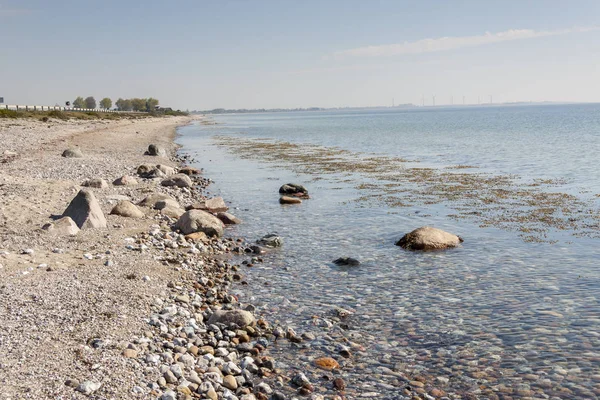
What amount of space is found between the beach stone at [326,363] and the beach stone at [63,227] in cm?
912

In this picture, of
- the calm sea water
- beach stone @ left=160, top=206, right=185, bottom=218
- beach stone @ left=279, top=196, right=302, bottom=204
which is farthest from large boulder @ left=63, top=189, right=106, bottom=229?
beach stone @ left=279, top=196, right=302, bottom=204

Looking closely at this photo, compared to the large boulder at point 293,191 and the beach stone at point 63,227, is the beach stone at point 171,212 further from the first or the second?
the large boulder at point 293,191

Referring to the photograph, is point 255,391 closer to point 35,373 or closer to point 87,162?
point 35,373

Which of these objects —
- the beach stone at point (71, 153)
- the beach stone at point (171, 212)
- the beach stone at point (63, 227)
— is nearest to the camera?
the beach stone at point (63, 227)

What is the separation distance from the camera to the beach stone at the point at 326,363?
29.6 ft

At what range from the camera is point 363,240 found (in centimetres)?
1795

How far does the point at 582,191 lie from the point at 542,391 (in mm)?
21828

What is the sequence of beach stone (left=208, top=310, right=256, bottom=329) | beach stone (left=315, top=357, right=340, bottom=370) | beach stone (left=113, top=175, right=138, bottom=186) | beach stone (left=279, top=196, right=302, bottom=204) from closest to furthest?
beach stone (left=315, top=357, right=340, bottom=370), beach stone (left=208, top=310, right=256, bottom=329), beach stone (left=279, top=196, right=302, bottom=204), beach stone (left=113, top=175, right=138, bottom=186)

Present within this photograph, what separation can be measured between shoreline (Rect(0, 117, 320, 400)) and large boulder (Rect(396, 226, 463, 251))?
5.62 m

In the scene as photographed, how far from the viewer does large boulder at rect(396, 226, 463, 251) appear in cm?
1648

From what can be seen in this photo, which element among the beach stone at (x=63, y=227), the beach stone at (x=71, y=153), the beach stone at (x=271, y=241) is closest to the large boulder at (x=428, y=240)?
the beach stone at (x=271, y=241)

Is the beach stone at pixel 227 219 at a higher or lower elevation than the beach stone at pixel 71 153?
lower

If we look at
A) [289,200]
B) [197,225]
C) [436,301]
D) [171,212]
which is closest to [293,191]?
[289,200]

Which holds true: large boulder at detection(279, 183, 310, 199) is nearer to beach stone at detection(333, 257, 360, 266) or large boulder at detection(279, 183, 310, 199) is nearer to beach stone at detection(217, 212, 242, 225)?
beach stone at detection(217, 212, 242, 225)
